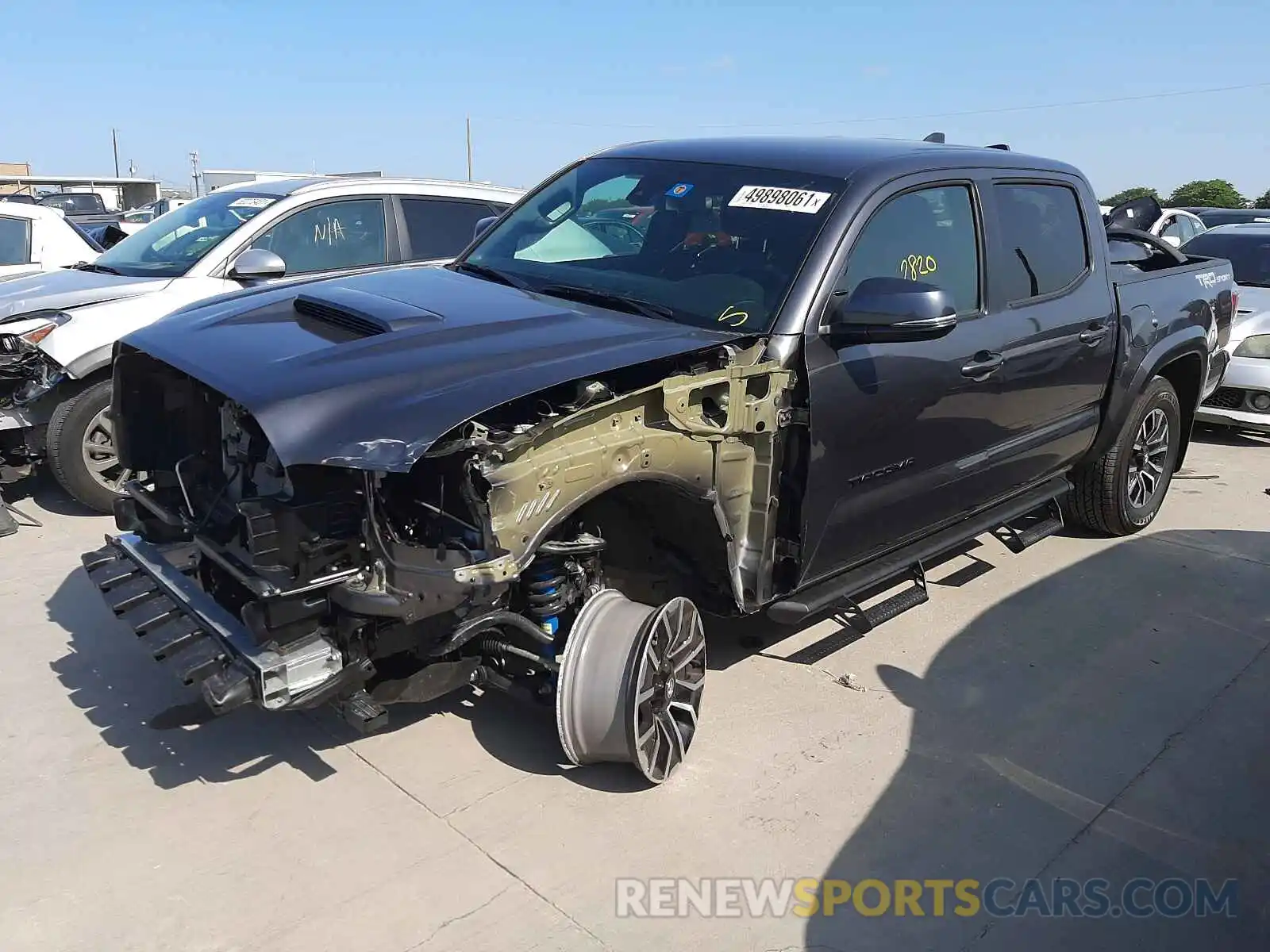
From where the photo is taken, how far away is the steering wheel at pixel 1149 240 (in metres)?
6.07

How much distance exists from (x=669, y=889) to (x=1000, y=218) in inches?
117

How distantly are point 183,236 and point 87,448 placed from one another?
1.66 metres

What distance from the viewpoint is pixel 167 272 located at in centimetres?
595

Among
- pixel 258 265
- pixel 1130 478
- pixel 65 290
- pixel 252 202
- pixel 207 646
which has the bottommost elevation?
pixel 1130 478

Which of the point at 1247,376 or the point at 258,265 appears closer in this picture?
the point at 258,265

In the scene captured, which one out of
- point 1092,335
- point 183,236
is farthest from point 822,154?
point 183,236

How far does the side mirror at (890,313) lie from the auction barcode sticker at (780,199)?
1.26 feet

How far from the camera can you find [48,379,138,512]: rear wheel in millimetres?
5328

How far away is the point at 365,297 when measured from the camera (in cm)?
337

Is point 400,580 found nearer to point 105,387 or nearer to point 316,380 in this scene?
point 316,380

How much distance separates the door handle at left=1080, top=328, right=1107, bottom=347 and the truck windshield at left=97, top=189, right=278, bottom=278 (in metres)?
4.66

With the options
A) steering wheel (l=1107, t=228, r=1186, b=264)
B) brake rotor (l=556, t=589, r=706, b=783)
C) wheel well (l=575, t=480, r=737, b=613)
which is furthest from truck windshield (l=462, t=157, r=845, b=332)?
steering wheel (l=1107, t=228, r=1186, b=264)

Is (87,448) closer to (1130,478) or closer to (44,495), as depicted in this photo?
(44,495)

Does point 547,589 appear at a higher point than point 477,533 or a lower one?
lower
